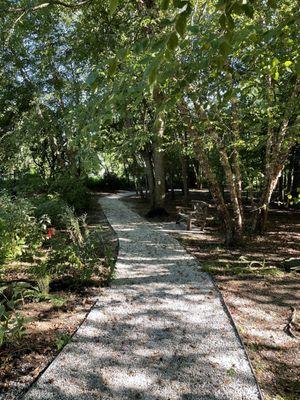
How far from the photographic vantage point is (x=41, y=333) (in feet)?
14.3

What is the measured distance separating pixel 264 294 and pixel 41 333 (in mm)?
3680

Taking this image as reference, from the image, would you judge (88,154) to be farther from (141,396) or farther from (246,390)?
(246,390)

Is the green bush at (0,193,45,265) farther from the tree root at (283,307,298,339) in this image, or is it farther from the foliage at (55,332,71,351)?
the tree root at (283,307,298,339)

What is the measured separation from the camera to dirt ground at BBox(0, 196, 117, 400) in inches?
135

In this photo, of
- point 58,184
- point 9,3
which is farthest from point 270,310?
point 9,3

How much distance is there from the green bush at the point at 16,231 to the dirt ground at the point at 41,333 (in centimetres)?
58

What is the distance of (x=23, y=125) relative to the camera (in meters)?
14.1

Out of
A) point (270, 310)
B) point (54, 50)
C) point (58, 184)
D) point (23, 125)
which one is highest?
point (54, 50)

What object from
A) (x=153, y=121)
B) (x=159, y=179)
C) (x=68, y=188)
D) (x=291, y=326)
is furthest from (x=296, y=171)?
(x=291, y=326)

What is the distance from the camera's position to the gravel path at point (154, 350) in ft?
10.7

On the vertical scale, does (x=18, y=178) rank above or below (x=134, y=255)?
above

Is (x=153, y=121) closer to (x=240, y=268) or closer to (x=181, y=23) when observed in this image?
(x=240, y=268)

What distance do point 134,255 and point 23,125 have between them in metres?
8.91

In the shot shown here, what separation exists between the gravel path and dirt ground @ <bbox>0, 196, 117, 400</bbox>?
146 millimetres
